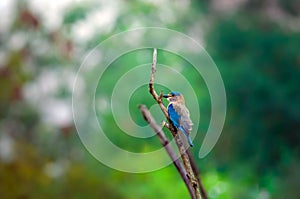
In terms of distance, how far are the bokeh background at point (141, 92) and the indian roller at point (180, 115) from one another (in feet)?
8.63

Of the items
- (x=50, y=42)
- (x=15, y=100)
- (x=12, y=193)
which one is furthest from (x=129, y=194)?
(x=50, y=42)

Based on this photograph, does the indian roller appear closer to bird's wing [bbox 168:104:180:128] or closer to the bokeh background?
bird's wing [bbox 168:104:180:128]

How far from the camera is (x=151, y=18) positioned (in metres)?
8.01

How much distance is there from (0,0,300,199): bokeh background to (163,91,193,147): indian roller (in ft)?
8.63

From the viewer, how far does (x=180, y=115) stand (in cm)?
55

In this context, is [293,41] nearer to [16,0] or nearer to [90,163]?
[90,163]

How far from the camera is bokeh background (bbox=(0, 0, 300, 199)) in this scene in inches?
217

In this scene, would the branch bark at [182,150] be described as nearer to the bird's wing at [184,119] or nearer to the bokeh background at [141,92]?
the bird's wing at [184,119]

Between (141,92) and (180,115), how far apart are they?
4719mm

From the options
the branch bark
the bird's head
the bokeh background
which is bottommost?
the branch bark

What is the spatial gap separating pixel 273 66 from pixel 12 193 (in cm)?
284

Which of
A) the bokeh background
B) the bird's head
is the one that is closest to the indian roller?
the bird's head

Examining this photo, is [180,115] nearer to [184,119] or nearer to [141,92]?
[184,119]

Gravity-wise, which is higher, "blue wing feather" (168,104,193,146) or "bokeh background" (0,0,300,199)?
"bokeh background" (0,0,300,199)
